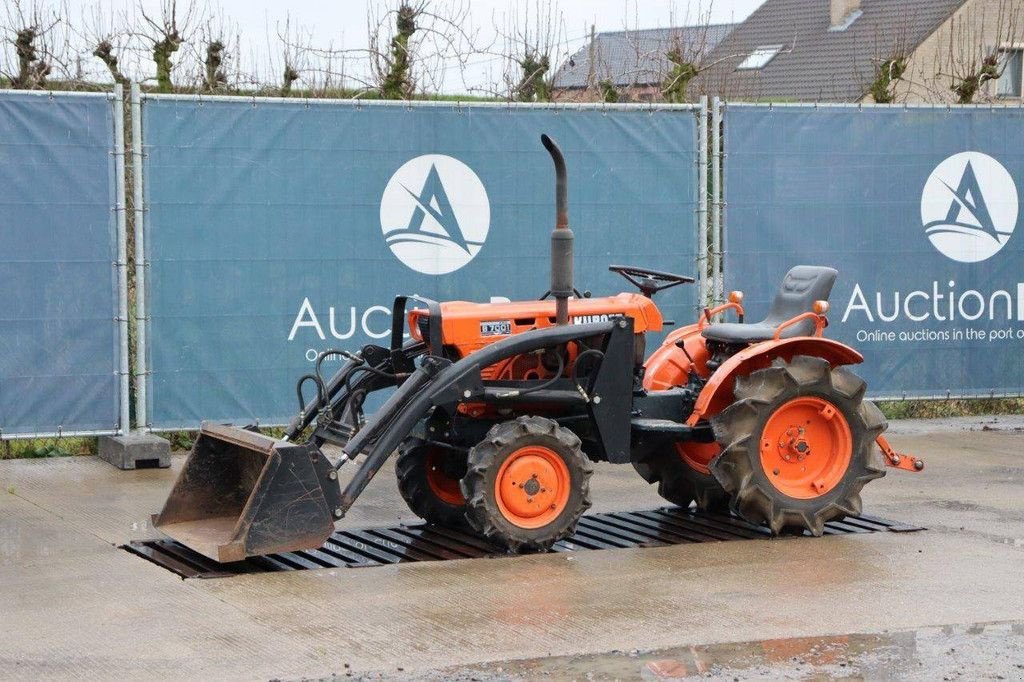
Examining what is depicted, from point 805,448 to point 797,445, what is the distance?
50mm

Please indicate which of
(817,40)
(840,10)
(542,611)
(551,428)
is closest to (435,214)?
(551,428)

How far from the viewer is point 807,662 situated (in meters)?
5.63

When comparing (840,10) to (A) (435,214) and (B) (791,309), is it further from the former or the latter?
(B) (791,309)

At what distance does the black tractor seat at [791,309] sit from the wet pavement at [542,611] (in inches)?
44.7

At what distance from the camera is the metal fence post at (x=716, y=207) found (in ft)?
37.2

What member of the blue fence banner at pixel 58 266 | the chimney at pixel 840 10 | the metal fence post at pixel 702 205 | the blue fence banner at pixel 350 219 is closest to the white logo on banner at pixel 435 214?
the blue fence banner at pixel 350 219

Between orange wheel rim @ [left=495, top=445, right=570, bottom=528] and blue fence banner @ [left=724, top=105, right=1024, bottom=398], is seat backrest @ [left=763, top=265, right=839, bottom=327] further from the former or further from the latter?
blue fence banner @ [left=724, top=105, right=1024, bottom=398]

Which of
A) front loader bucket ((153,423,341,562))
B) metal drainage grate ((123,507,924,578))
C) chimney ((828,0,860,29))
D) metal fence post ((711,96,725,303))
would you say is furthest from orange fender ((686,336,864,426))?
chimney ((828,0,860,29))

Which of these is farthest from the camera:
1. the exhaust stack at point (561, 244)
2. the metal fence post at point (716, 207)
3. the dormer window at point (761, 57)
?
the dormer window at point (761, 57)

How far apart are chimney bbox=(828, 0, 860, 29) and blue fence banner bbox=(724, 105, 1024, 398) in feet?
90.5

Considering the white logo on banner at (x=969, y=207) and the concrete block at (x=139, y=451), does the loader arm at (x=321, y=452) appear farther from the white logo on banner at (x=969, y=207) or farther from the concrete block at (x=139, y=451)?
the white logo on banner at (x=969, y=207)

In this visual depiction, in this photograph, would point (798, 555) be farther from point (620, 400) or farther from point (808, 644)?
point (808, 644)

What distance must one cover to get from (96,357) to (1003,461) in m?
6.10

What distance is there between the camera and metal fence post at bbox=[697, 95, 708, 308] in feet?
37.3
